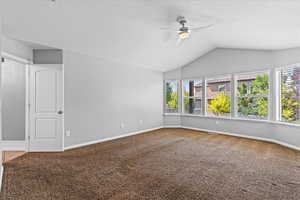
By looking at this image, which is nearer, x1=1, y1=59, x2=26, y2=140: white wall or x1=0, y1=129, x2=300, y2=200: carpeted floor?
x1=0, y1=129, x2=300, y2=200: carpeted floor

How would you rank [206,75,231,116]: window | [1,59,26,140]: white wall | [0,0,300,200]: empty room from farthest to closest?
1. [206,75,231,116]: window
2. [1,59,26,140]: white wall
3. [0,0,300,200]: empty room

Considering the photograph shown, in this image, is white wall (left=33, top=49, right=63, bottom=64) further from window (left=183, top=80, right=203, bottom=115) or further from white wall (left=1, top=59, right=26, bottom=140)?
window (left=183, top=80, right=203, bottom=115)

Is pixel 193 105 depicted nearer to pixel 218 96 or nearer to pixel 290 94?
pixel 218 96

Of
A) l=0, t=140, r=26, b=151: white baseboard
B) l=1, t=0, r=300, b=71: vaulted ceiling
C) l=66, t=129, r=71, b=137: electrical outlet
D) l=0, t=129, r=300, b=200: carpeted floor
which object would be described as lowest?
l=0, t=129, r=300, b=200: carpeted floor

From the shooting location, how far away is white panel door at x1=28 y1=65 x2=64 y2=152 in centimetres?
394

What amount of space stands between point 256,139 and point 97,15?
5.44 m

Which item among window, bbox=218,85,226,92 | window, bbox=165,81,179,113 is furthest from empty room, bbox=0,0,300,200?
window, bbox=165,81,179,113

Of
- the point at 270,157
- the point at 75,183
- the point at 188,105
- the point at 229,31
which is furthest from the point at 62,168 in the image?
the point at 188,105

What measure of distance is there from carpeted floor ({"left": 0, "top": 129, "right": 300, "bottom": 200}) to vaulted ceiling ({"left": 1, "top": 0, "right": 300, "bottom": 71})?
2553 millimetres

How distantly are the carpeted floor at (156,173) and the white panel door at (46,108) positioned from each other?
0.35 meters

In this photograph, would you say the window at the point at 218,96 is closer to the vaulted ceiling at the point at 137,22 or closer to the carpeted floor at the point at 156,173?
the vaulted ceiling at the point at 137,22

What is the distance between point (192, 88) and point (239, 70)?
190 cm

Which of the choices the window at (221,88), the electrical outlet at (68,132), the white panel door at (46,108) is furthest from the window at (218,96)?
the white panel door at (46,108)

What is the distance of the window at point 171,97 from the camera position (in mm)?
7070
